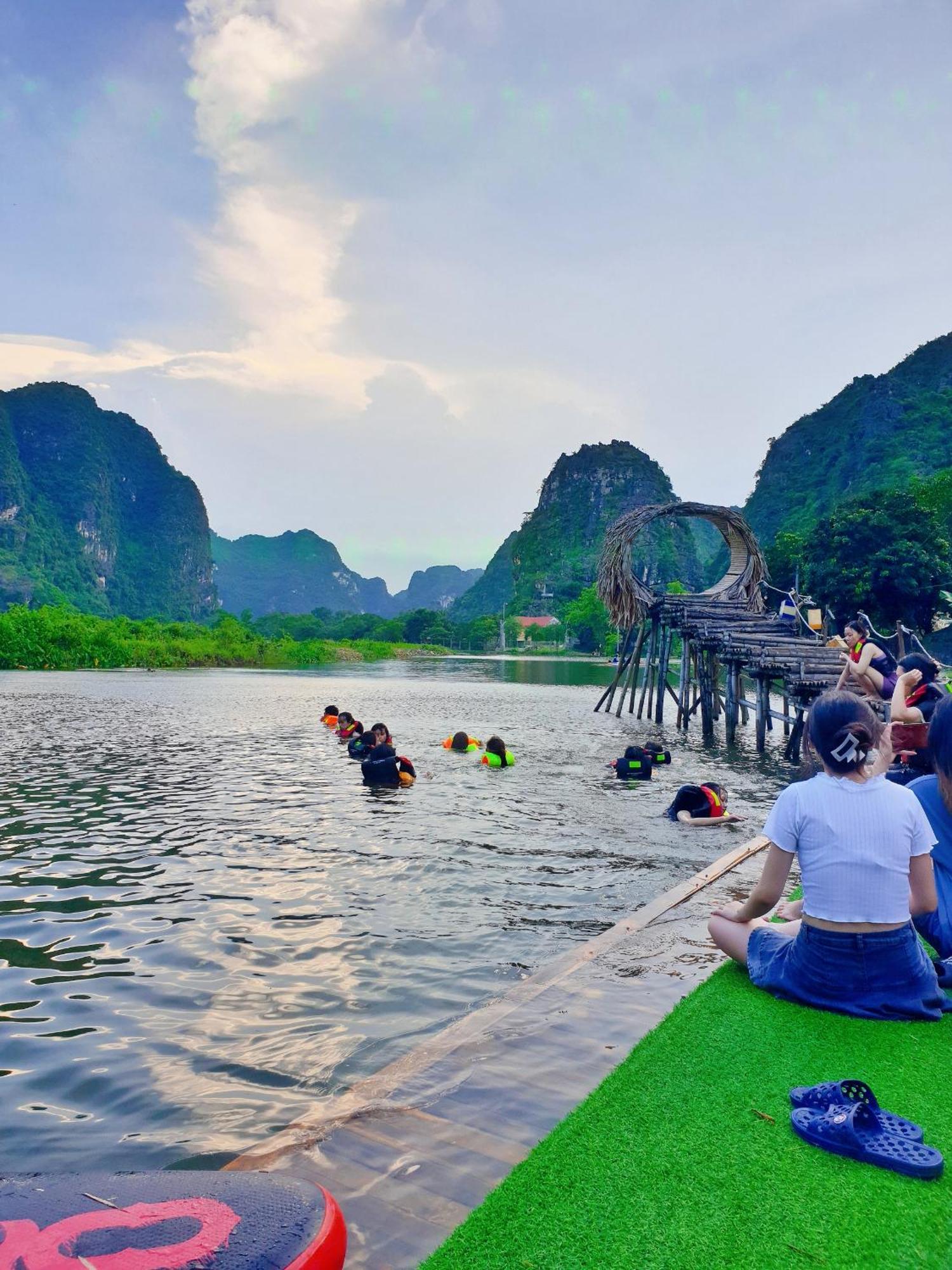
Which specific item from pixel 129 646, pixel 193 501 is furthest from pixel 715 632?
pixel 193 501

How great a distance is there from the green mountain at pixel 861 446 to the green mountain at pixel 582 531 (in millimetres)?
37363

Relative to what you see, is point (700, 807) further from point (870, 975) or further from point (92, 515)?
point (92, 515)

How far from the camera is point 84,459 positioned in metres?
168

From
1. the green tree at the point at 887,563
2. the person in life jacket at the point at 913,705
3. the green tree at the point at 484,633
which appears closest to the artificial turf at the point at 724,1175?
the person in life jacket at the point at 913,705

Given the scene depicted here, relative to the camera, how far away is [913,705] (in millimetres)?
7691

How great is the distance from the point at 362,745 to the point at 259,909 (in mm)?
9710

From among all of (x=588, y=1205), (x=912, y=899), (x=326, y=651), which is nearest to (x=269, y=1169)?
(x=588, y=1205)

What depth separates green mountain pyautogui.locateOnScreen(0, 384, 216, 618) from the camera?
14175cm

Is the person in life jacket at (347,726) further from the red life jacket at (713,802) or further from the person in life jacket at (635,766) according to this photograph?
the red life jacket at (713,802)

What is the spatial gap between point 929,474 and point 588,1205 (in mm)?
77653

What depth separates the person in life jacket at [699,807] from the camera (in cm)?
1169

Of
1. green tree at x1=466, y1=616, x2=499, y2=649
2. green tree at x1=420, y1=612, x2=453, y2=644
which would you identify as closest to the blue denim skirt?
green tree at x1=466, y1=616, x2=499, y2=649

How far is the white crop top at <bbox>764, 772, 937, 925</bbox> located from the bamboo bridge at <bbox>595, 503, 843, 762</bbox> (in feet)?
47.2

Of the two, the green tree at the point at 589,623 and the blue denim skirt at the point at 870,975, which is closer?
the blue denim skirt at the point at 870,975
